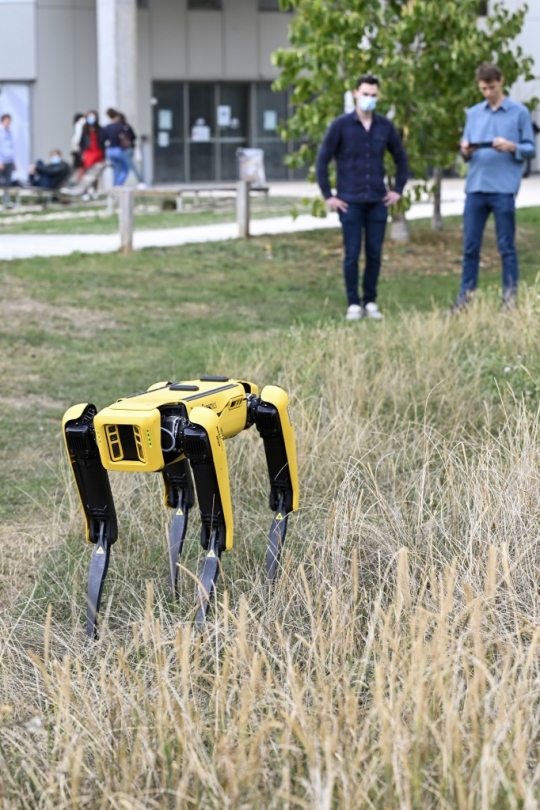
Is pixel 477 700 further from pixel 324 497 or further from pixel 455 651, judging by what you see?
pixel 324 497

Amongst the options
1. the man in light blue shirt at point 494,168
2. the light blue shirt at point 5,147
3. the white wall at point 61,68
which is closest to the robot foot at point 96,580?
the man in light blue shirt at point 494,168

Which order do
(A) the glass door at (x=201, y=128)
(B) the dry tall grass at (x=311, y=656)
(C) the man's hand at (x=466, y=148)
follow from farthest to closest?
(A) the glass door at (x=201, y=128)
(C) the man's hand at (x=466, y=148)
(B) the dry tall grass at (x=311, y=656)

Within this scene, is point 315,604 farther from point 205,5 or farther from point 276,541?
point 205,5

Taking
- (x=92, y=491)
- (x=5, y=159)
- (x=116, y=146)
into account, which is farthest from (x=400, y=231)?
(x=92, y=491)

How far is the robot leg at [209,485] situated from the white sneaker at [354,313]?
264 inches

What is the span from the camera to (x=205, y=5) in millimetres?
33656

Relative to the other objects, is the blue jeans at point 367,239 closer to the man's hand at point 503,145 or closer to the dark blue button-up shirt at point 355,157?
the dark blue button-up shirt at point 355,157

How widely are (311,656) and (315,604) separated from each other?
700mm

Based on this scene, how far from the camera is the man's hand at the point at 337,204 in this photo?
10.4 m

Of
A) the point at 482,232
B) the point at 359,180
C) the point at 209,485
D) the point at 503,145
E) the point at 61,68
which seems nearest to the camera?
the point at 209,485

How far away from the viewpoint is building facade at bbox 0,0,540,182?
32.2 metres

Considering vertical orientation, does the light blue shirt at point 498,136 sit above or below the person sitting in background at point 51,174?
above

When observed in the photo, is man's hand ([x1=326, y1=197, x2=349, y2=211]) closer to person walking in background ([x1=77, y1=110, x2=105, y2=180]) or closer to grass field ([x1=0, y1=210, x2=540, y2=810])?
grass field ([x1=0, y1=210, x2=540, y2=810])

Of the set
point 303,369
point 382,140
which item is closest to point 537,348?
point 303,369
